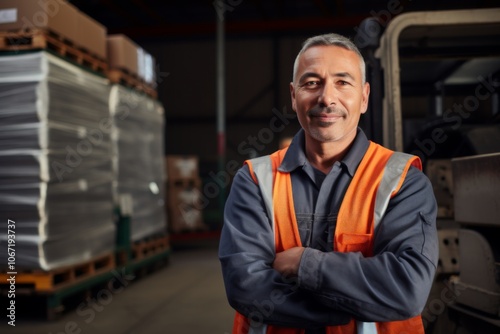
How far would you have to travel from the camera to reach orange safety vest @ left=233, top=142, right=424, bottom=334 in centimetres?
158

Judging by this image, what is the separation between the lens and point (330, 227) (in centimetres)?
166

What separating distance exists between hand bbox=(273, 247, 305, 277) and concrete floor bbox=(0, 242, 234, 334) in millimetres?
2710

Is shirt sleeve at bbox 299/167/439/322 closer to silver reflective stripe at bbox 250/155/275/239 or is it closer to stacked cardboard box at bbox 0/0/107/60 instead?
silver reflective stripe at bbox 250/155/275/239

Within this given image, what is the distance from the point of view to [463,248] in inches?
92.5

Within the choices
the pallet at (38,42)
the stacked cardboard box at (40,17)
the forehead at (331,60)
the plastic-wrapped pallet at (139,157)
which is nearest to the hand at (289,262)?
the forehead at (331,60)

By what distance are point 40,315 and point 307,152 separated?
12.4ft

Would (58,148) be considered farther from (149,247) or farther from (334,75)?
(334,75)

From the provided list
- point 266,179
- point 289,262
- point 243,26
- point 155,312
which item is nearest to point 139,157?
point 155,312

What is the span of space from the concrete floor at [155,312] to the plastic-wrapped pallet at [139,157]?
746 mm

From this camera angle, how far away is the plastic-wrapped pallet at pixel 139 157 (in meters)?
5.64

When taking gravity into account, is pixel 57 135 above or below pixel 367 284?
above

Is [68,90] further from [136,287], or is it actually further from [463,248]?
[463,248]

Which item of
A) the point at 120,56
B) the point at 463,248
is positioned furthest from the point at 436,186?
the point at 120,56

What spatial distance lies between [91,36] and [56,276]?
8.16ft
